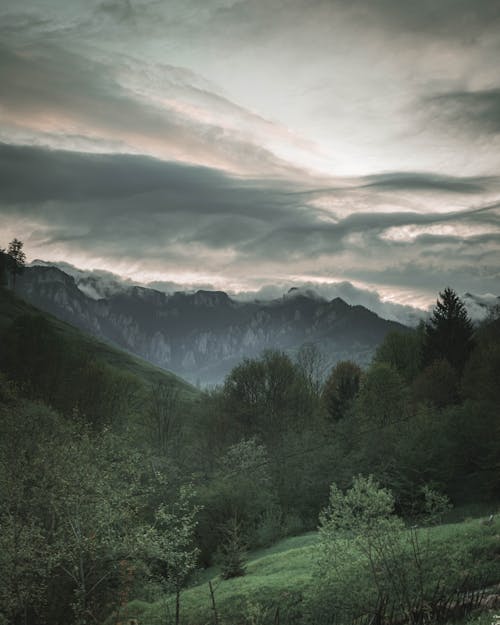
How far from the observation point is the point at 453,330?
77.6 metres

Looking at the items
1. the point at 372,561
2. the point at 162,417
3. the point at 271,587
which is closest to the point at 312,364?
the point at 162,417

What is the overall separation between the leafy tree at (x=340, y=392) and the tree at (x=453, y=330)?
16.6 metres

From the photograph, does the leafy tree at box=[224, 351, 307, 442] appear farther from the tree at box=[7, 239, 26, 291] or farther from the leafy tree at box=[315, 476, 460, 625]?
the tree at box=[7, 239, 26, 291]

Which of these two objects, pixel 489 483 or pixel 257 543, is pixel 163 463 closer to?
pixel 257 543

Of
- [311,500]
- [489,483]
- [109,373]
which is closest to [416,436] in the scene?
[489,483]

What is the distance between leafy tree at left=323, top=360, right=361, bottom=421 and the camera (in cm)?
8619

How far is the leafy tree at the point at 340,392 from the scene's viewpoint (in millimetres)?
86188

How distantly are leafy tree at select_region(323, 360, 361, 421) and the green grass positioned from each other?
159 ft

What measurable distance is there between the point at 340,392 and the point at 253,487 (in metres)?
40.7

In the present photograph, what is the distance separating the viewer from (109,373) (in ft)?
314

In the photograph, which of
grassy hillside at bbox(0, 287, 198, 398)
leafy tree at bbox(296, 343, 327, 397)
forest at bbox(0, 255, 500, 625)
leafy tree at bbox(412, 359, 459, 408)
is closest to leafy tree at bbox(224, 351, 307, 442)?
forest at bbox(0, 255, 500, 625)

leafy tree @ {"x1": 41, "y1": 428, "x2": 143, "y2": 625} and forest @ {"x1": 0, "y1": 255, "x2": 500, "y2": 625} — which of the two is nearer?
forest @ {"x1": 0, "y1": 255, "x2": 500, "y2": 625}

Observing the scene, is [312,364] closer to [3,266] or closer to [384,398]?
[384,398]

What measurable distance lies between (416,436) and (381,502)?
Answer: 3145 centimetres
